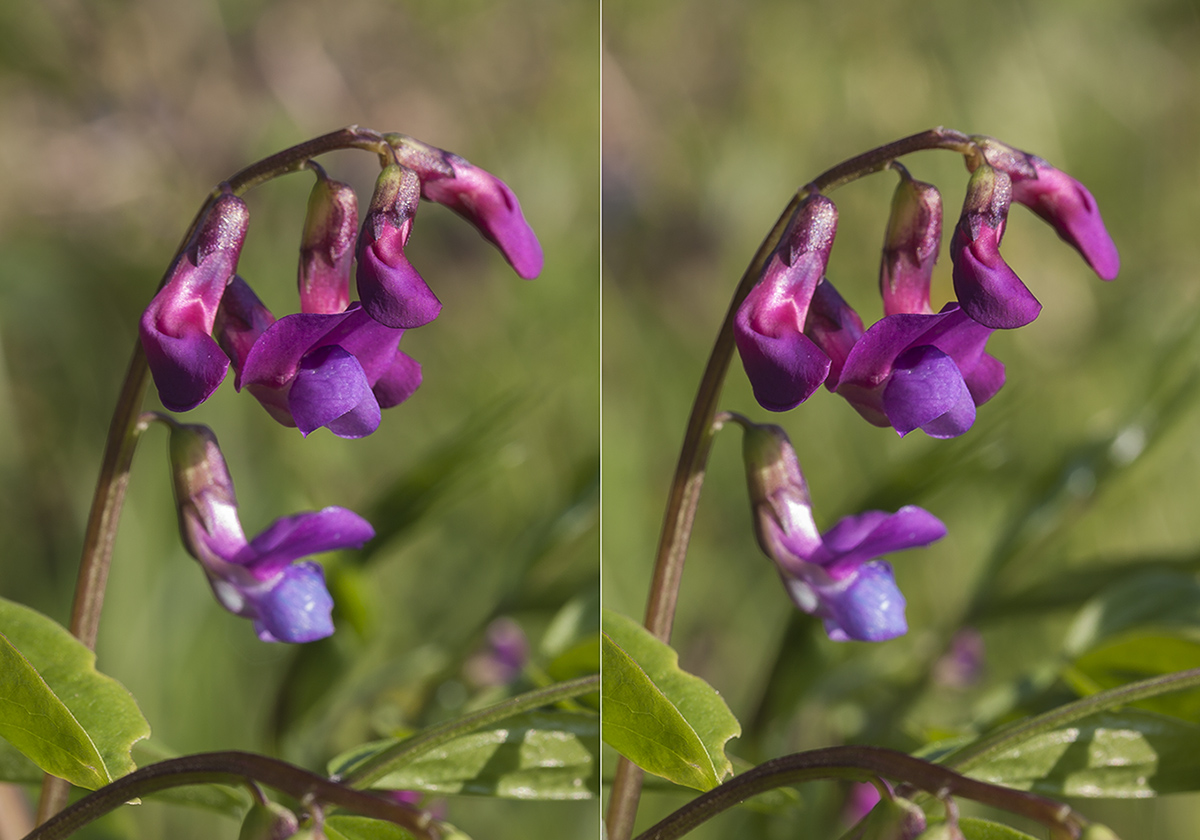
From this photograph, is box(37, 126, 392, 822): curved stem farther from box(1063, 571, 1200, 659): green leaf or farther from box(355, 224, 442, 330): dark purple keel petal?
box(1063, 571, 1200, 659): green leaf

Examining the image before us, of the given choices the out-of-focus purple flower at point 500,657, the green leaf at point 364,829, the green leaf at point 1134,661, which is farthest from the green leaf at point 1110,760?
the out-of-focus purple flower at point 500,657

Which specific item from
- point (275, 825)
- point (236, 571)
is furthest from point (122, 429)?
point (275, 825)

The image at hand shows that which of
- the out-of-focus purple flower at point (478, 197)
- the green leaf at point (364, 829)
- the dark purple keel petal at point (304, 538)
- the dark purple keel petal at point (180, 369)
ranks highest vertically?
the out-of-focus purple flower at point (478, 197)

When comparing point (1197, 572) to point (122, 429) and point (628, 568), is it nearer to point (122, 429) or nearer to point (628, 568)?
point (628, 568)

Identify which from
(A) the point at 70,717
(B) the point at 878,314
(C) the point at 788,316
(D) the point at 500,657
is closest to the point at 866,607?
(C) the point at 788,316

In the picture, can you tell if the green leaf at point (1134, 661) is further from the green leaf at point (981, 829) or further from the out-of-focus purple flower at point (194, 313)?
the out-of-focus purple flower at point (194, 313)

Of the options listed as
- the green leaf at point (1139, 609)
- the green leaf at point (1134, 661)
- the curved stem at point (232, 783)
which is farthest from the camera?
the green leaf at point (1139, 609)

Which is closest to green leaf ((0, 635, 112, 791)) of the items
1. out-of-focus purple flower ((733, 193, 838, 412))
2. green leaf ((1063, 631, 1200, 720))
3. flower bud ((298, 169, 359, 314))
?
flower bud ((298, 169, 359, 314))
